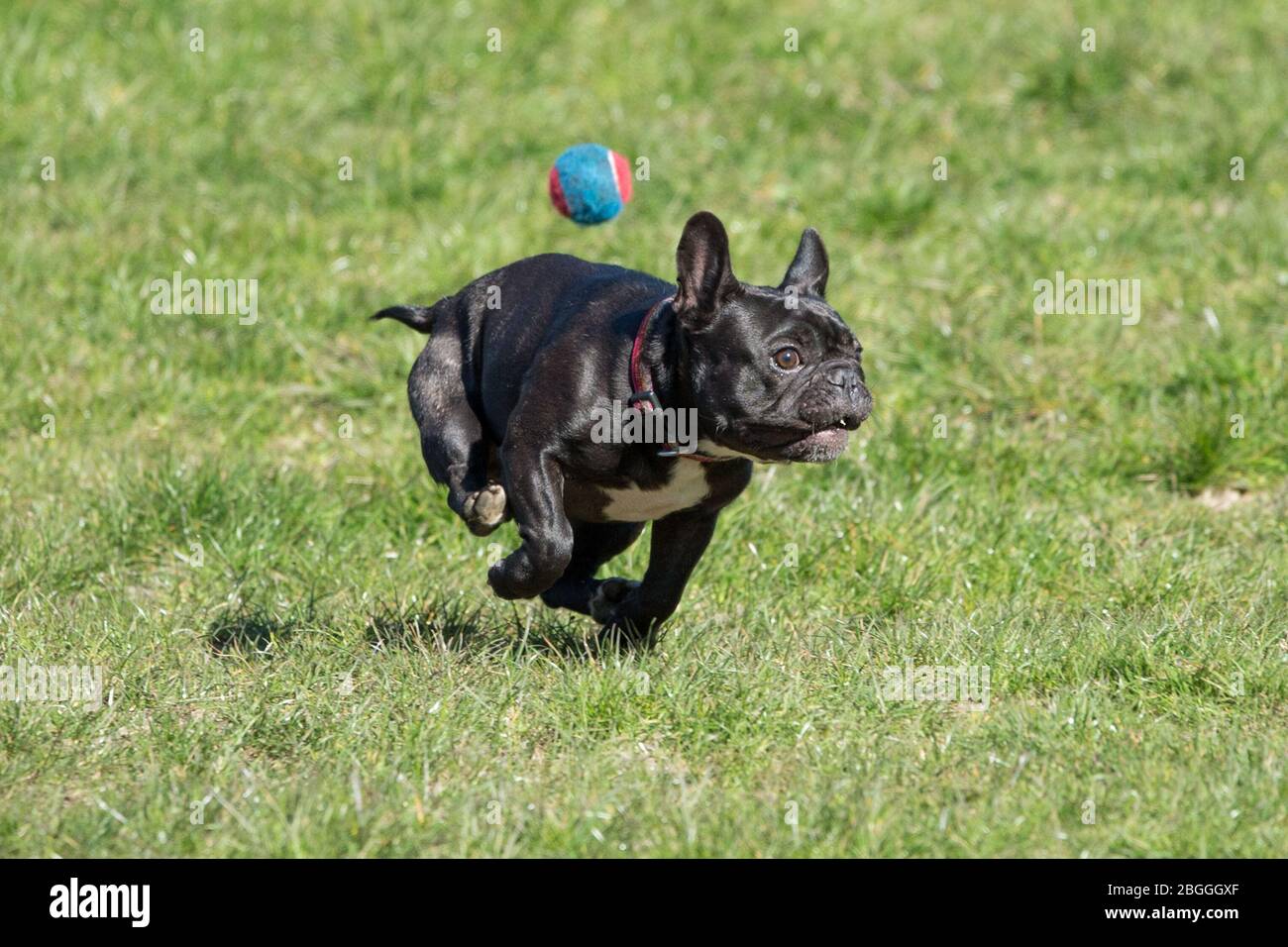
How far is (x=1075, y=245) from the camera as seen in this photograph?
9.28 m

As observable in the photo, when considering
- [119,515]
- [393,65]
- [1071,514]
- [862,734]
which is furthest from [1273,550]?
[393,65]

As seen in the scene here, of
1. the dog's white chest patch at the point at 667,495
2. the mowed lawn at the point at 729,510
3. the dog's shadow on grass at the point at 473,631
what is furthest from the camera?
the dog's shadow on grass at the point at 473,631

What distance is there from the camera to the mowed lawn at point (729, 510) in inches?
179

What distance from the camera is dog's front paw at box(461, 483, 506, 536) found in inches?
203

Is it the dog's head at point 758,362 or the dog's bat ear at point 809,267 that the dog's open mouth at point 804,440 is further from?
the dog's bat ear at point 809,267

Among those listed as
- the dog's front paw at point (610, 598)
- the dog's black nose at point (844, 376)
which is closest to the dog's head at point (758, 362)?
the dog's black nose at point (844, 376)

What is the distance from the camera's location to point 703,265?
4953 mm

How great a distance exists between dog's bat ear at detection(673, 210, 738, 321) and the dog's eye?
0.74 feet

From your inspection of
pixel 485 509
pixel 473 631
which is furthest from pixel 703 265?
pixel 473 631

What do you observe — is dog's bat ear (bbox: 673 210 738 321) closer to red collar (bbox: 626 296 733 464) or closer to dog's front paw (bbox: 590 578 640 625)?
red collar (bbox: 626 296 733 464)

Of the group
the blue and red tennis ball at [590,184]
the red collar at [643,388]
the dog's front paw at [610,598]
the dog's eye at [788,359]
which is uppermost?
the blue and red tennis ball at [590,184]

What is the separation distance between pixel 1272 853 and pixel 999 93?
753 cm

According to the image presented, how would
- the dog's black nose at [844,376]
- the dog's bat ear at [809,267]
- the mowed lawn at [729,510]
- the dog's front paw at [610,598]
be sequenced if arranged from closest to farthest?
the mowed lawn at [729,510], the dog's black nose at [844,376], the dog's bat ear at [809,267], the dog's front paw at [610,598]
